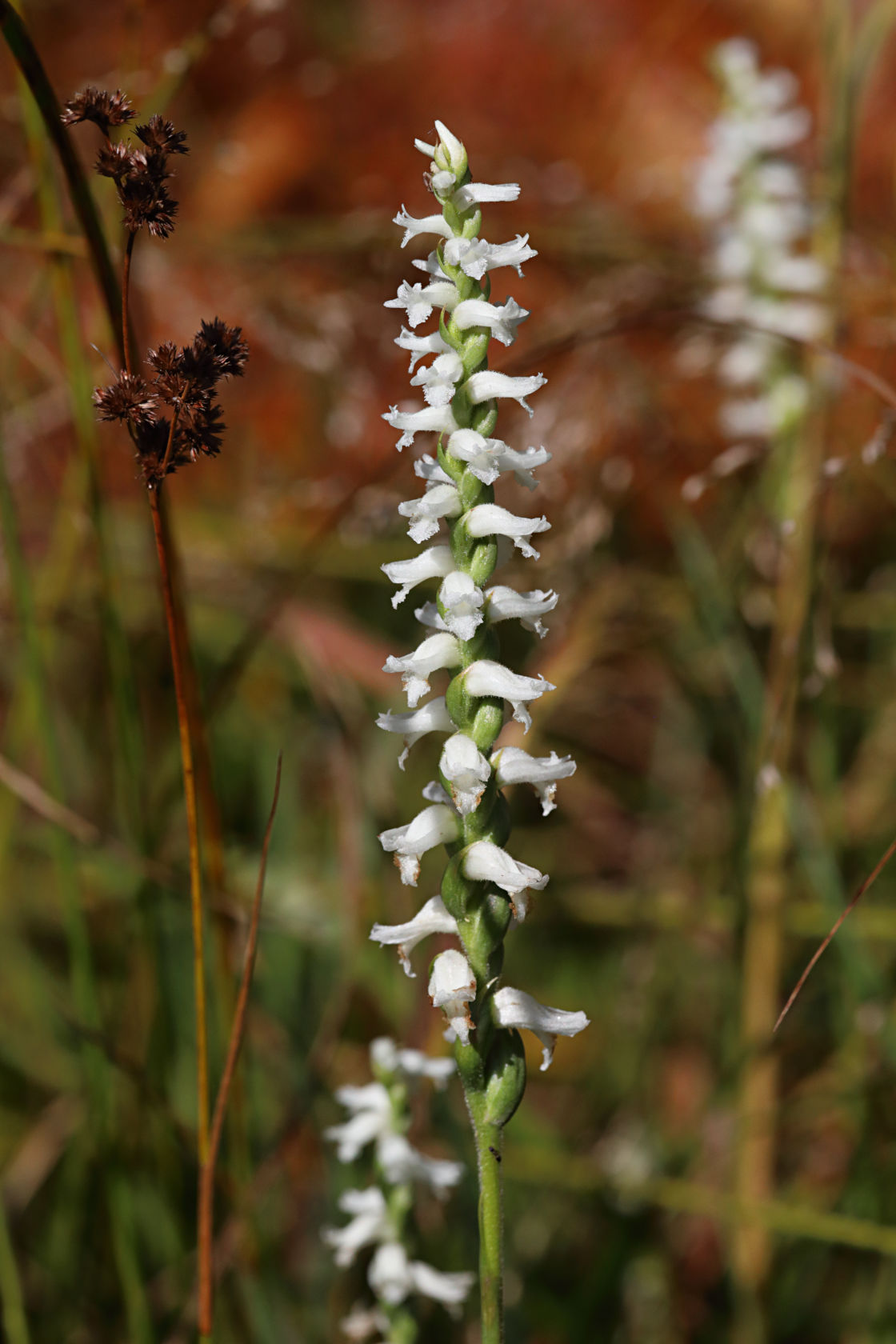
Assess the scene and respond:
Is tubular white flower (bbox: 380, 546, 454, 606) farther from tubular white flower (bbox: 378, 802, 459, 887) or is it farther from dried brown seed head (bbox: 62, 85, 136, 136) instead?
dried brown seed head (bbox: 62, 85, 136, 136)

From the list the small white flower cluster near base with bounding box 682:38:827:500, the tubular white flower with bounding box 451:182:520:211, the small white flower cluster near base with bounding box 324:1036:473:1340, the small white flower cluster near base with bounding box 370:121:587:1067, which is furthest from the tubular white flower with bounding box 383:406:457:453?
the small white flower cluster near base with bounding box 682:38:827:500

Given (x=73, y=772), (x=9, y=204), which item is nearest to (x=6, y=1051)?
(x=73, y=772)

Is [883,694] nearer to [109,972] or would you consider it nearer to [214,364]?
[109,972]

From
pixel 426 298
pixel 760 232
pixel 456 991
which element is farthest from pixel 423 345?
pixel 760 232

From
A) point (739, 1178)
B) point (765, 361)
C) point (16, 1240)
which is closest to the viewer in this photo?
point (739, 1178)

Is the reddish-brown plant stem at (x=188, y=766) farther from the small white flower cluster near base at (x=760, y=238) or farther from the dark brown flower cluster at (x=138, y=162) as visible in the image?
the small white flower cluster near base at (x=760, y=238)

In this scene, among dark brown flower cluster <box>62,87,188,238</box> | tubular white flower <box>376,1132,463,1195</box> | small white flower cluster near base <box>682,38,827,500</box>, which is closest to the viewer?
dark brown flower cluster <box>62,87,188,238</box>

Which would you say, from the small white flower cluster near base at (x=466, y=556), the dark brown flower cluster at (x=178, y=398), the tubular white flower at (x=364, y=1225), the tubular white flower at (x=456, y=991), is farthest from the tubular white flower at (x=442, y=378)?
the tubular white flower at (x=364, y=1225)
